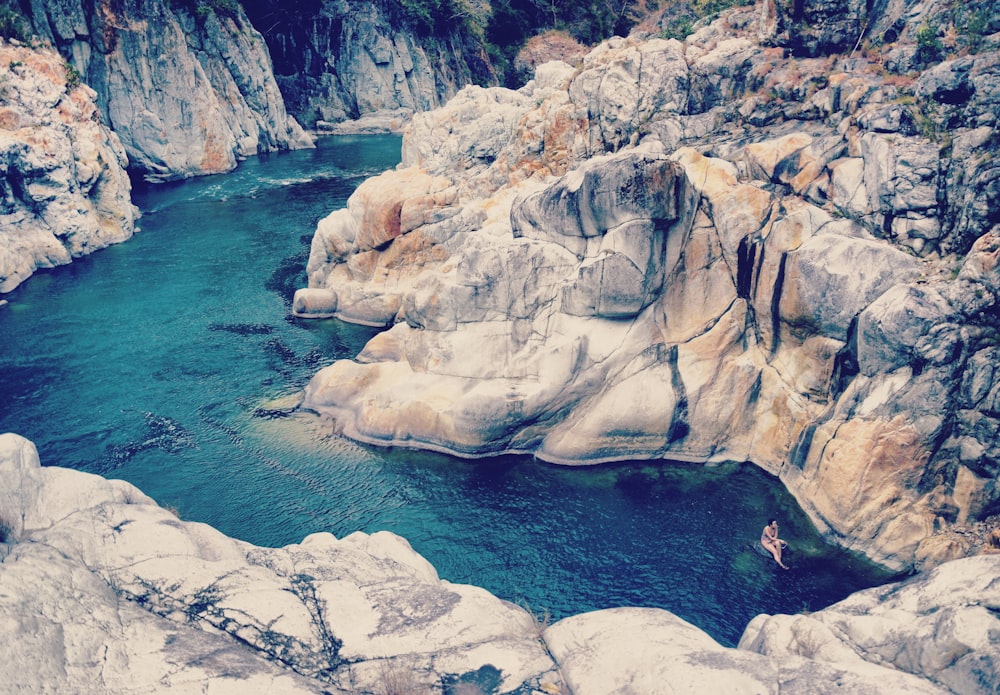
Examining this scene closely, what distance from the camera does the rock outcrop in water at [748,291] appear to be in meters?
22.4

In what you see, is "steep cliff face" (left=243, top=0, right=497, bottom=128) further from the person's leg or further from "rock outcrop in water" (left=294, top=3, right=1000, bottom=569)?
the person's leg

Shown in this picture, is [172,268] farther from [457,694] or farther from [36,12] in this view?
[457,694]

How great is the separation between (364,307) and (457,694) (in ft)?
93.8

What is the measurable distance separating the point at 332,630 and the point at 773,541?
555 inches

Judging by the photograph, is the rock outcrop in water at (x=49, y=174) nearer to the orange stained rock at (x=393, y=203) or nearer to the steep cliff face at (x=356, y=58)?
the orange stained rock at (x=393, y=203)

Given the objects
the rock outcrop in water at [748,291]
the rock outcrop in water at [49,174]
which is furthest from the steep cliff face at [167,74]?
the rock outcrop in water at [748,291]

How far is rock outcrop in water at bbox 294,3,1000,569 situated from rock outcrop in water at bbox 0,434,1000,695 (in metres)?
6.37

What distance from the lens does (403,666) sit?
13992mm

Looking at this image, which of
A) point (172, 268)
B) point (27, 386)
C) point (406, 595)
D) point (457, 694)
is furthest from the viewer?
point (172, 268)

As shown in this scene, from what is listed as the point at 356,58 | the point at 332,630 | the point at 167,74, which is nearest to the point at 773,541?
the point at 332,630

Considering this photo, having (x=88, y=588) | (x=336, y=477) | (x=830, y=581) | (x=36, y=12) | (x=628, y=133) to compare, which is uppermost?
(x=36, y=12)

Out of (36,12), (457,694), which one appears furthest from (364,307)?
(36,12)

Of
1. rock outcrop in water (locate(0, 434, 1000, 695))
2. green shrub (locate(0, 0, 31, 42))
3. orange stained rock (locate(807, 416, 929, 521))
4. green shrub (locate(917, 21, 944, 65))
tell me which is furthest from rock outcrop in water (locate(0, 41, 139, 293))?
green shrub (locate(917, 21, 944, 65))

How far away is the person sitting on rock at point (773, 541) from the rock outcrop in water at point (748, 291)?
1918 mm
